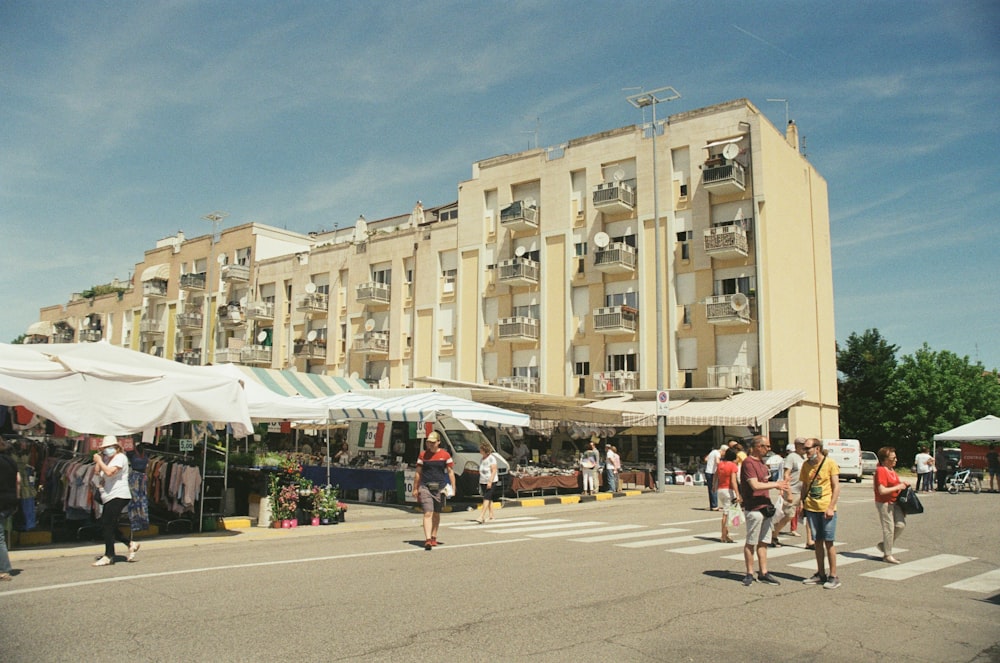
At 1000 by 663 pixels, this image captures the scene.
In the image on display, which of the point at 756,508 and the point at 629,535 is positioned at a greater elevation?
the point at 756,508

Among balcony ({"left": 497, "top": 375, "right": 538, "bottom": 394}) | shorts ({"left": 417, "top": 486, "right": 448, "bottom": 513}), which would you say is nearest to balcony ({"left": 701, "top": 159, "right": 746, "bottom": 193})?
balcony ({"left": 497, "top": 375, "right": 538, "bottom": 394})

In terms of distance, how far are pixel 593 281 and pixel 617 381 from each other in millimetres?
5880

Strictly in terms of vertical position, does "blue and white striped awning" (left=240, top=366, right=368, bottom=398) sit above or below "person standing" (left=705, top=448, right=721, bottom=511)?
above

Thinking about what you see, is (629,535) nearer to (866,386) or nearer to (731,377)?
(731,377)

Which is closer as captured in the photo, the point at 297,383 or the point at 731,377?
the point at 297,383

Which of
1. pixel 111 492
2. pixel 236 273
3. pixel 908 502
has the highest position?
pixel 236 273

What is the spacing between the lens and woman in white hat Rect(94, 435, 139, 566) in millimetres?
10148

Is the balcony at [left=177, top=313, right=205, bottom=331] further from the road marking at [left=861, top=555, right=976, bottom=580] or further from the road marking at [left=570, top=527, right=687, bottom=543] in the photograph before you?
the road marking at [left=861, top=555, right=976, bottom=580]

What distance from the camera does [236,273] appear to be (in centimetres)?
5744

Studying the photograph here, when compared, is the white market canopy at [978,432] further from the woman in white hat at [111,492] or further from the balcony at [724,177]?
the woman in white hat at [111,492]

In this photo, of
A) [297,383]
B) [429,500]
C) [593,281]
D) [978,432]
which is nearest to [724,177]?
[593,281]

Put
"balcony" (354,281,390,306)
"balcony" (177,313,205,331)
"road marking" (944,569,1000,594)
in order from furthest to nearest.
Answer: "balcony" (177,313,205,331), "balcony" (354,281,390,306), "road marking" (944,569,1000,594)

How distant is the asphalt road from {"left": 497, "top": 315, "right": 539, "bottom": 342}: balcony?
2963cm

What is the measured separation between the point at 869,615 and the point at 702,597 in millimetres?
1639
